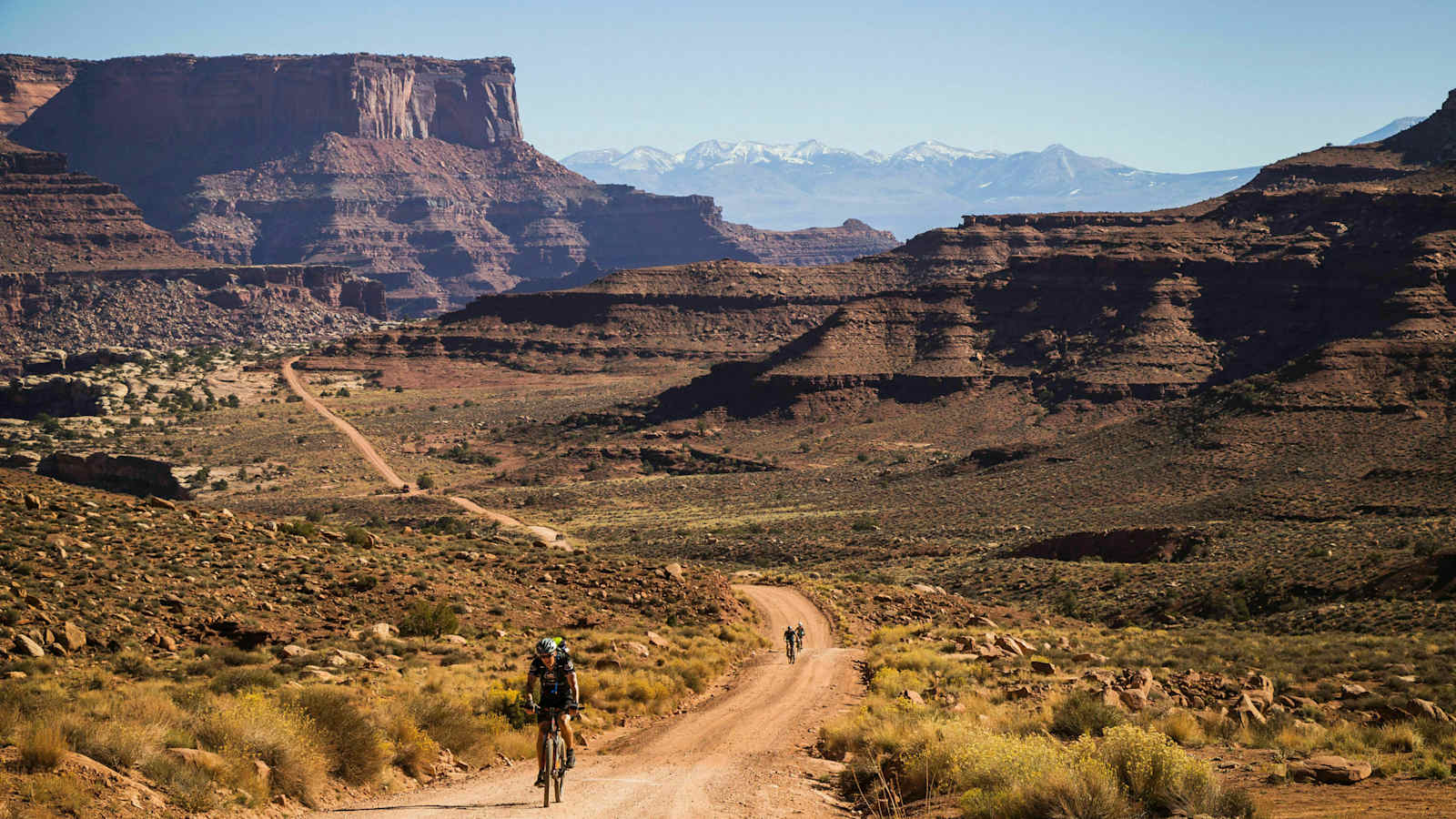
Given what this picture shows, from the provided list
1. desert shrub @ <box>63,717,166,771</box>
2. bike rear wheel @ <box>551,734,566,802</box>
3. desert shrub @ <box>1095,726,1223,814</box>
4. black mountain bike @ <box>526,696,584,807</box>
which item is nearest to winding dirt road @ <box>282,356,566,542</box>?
black mountain bike @ <box>526,696,584,807</box>

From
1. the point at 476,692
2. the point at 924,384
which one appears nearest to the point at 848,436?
the point at 924,384

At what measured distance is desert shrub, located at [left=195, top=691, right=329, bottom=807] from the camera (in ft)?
56.3

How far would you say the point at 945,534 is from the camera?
6988cm

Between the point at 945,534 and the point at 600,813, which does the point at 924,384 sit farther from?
the point at 600,813

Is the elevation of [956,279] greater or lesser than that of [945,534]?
greater

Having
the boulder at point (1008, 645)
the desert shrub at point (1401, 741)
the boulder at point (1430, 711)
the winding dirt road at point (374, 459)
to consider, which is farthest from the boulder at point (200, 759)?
the winding dirt road at point (374, 459)

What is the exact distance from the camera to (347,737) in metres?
18.7

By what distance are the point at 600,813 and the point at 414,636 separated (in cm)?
1340

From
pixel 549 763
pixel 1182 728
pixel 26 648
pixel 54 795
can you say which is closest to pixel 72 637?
pixel 26 648

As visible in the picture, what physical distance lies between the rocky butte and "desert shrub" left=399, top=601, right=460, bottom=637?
6061 cm

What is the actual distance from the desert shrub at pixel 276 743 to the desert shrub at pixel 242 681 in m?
3.83

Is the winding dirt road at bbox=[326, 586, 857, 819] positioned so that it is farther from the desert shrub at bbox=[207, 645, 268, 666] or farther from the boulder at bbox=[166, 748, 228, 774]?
the desert shrub at bbox=[207, 645, 268, 666]

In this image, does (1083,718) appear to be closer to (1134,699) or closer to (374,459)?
(1134,699)

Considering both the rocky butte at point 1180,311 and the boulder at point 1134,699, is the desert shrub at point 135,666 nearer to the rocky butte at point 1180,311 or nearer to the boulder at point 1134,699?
the boulder at point 1134,699
